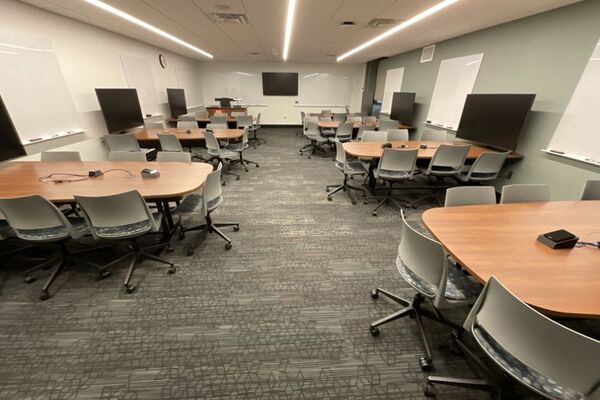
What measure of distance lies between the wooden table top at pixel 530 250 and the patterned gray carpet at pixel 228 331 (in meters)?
0.75

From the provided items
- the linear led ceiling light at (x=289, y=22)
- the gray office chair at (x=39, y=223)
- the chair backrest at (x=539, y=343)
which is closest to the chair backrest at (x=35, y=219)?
the gray office chair at (x=39, y=223)

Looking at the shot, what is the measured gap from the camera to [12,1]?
2.98 meters

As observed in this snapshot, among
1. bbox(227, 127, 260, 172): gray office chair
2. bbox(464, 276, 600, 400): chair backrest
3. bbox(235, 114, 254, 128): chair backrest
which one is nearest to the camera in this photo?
bbox(464, 276, 600, 400): chair backrest

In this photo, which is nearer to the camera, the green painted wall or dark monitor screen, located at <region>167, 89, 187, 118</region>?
the green painted wall

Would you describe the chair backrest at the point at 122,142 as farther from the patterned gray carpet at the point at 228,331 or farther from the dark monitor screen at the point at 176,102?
the dark monitor screen at the point at 176,102

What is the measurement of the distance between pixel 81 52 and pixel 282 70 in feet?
23.0

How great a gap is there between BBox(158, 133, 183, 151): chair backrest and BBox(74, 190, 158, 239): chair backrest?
2.50 meters

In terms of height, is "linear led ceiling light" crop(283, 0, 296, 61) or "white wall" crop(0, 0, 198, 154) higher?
"linear led ceiling light" crop(283, 0, 296, 61)

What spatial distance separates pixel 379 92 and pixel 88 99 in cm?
808

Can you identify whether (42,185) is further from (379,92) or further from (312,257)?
(379,92)

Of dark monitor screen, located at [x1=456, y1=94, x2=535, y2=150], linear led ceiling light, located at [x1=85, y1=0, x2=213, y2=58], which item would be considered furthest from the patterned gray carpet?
linear led ceiling light, located at [x1=85, y1=0, x2=213, y2=58]

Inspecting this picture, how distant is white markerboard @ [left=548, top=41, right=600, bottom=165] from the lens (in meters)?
2.58

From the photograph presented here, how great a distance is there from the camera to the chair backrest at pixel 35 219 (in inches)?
68.3

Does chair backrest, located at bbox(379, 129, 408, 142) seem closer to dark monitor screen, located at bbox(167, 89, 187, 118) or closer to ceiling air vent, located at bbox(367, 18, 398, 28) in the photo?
ceiling air vent, located at bbox(367, 18, 398, 28)
